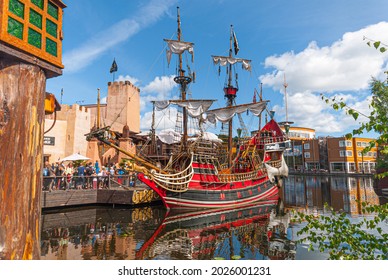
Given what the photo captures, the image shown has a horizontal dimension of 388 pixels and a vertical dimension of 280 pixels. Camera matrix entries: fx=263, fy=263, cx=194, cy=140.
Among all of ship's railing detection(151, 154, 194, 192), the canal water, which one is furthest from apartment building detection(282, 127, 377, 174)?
the canal water

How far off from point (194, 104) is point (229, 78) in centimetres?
879

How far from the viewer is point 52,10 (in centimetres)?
266

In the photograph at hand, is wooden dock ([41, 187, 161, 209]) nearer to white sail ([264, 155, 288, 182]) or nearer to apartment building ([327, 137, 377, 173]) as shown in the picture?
white sail ([264, 155, 288, 182])

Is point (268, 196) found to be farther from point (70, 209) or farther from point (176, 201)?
point (70, 209)

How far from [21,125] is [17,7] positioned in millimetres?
1066

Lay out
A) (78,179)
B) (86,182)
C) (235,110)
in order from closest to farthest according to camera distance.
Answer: (78,179) → (86,182) → (235,110)

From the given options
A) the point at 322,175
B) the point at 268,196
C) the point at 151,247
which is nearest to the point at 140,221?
the point at 151,247

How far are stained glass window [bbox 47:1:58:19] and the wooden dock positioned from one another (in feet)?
50.1

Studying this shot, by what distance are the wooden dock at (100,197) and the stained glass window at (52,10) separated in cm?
1528

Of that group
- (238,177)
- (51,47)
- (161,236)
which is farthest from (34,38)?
(238,177)

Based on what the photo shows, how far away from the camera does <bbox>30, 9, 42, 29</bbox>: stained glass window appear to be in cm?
247

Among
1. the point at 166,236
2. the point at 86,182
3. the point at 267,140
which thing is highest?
the point at 267,140

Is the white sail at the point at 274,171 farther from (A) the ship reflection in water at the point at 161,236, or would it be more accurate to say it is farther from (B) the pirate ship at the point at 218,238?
(A) the ship reflection in water at the point at 161,236

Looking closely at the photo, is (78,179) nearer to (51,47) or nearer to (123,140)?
(123,140)
